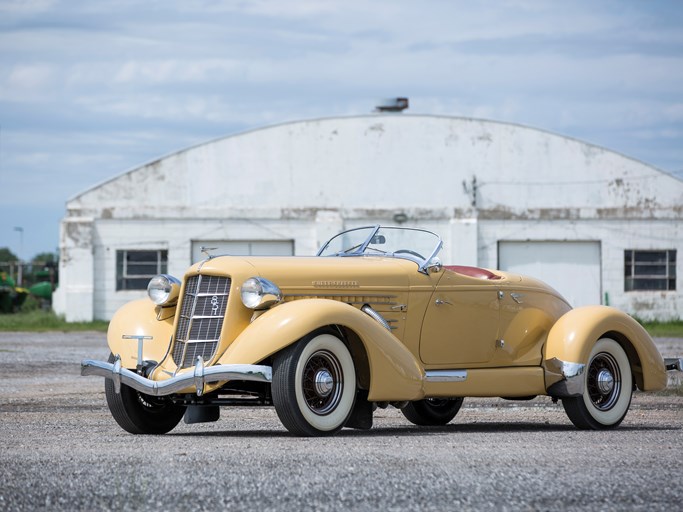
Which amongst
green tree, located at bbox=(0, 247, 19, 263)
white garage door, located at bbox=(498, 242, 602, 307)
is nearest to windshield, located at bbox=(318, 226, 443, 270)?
white garage door, located at bbox=(498, 242, 602, 307)

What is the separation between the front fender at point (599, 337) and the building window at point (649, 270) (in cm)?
2550

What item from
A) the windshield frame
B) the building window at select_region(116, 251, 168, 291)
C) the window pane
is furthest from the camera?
the window pane

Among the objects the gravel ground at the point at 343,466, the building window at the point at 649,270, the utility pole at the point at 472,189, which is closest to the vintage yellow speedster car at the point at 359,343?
the gravel ground at the point at 343,466

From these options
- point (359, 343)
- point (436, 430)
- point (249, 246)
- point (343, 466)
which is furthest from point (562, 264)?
point (343, 466)

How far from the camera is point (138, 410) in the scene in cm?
959

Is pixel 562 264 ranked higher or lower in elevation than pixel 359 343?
lower

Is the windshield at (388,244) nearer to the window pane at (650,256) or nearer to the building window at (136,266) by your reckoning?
the building window at (136,266)

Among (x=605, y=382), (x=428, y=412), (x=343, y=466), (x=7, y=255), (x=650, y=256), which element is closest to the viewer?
(x=343, y=466)

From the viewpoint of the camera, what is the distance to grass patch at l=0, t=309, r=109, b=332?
33000 mm

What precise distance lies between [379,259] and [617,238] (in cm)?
2685

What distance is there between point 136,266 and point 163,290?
2595cm

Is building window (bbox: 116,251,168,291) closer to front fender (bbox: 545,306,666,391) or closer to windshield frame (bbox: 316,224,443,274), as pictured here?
windshield frame (bbox: 316,224,443,274)

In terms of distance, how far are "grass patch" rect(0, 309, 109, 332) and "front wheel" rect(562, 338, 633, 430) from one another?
23.1 m

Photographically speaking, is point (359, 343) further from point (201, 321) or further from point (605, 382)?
point (605, 382)
